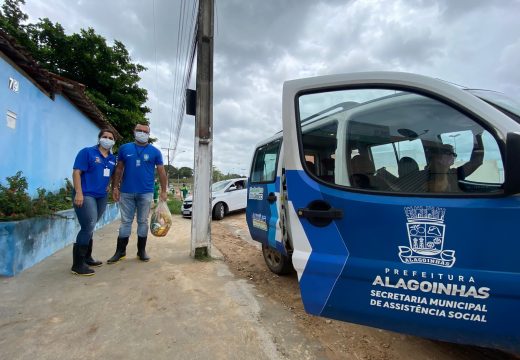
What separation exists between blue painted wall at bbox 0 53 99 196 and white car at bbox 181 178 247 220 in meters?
4.70

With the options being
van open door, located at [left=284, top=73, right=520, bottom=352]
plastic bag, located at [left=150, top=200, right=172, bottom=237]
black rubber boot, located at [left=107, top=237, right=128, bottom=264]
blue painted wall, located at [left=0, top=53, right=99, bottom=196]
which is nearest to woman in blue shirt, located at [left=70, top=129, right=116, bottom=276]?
black rubber boot, located at [left=107, top=237, right=128, bottom=264]

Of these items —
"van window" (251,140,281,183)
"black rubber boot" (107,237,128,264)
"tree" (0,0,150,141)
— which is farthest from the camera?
"tree" (0,0,150,141)

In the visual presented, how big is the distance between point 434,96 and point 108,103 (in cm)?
1805

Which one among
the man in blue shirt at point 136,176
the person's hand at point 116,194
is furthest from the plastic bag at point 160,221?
the person's hand at point 116,194

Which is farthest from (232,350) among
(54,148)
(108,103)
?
(108,103)

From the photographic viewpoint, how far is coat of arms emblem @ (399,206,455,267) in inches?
59.4

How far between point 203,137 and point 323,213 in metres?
3.24

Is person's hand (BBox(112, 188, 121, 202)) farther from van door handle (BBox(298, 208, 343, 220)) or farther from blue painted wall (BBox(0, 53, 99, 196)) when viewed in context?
van door handle (BBox(298, 208, 343, 220))

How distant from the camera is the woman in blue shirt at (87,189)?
138 inches

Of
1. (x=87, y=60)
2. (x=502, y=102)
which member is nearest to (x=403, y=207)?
(x=502, y=102)

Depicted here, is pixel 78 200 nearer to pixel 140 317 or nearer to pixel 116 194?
pixel 116 194

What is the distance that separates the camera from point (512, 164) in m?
1.31

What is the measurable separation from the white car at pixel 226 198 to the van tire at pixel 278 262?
22.3ft

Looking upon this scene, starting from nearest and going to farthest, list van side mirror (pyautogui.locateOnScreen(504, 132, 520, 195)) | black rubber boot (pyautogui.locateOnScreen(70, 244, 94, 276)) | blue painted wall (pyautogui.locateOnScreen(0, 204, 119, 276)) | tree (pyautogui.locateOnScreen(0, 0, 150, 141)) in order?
van side mirror (pyautogui.locateOnScreen(504, 132, 520, 195)), blue painted wall (pyautogui.locateOnScreen(0, 204, 119, 276)), black rubber boot (pyautogui.locateOnScreen(70, 244, 94, 276)), tree (pyautogui.locateOnScreen(0, 0, 150, 141))
